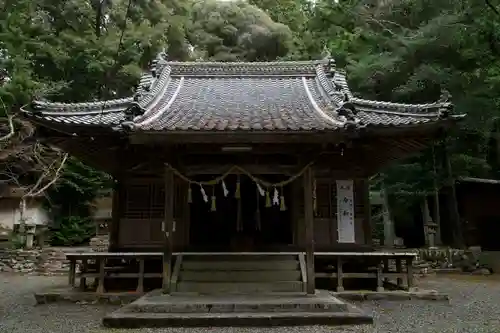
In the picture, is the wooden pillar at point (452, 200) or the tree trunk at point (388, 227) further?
the tree trunk at point (388, 227)

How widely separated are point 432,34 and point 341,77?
17.8 feet

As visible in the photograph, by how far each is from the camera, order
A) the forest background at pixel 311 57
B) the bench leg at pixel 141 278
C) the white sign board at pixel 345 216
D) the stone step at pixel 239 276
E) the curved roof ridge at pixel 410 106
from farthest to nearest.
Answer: the forest background at pixel 311 57
the white sign board at pixel 345 216
the bench leg at pixel 141 278
the curved roof ridge at pixel 410 106
the stone step at pixel 239 276

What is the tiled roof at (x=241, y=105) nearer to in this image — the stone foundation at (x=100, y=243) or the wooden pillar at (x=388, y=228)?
the stone foundation at (x=100, y=243)

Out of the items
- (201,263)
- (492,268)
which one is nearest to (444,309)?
(201,263)

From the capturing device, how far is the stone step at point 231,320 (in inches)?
291

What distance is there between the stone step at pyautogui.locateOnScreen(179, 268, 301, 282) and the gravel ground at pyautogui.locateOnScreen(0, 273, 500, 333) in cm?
158

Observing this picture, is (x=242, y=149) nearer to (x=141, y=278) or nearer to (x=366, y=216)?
(x=141, y=278)

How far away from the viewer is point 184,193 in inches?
436

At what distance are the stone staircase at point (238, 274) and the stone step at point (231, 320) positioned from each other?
1638mm

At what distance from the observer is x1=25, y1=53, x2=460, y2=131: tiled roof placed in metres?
9.09

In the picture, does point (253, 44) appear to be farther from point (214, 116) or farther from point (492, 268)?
point (214, 116)

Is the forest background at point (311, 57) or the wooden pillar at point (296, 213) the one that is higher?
the forest background at point (311, 57)

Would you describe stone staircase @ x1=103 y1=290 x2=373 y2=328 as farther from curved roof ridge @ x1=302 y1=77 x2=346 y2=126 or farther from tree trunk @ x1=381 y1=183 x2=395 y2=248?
tree trunk @ x1=381 y1=183 x2=395 y2=248

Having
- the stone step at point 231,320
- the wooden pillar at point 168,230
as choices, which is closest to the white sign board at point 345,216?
the stone step at point 231,320
